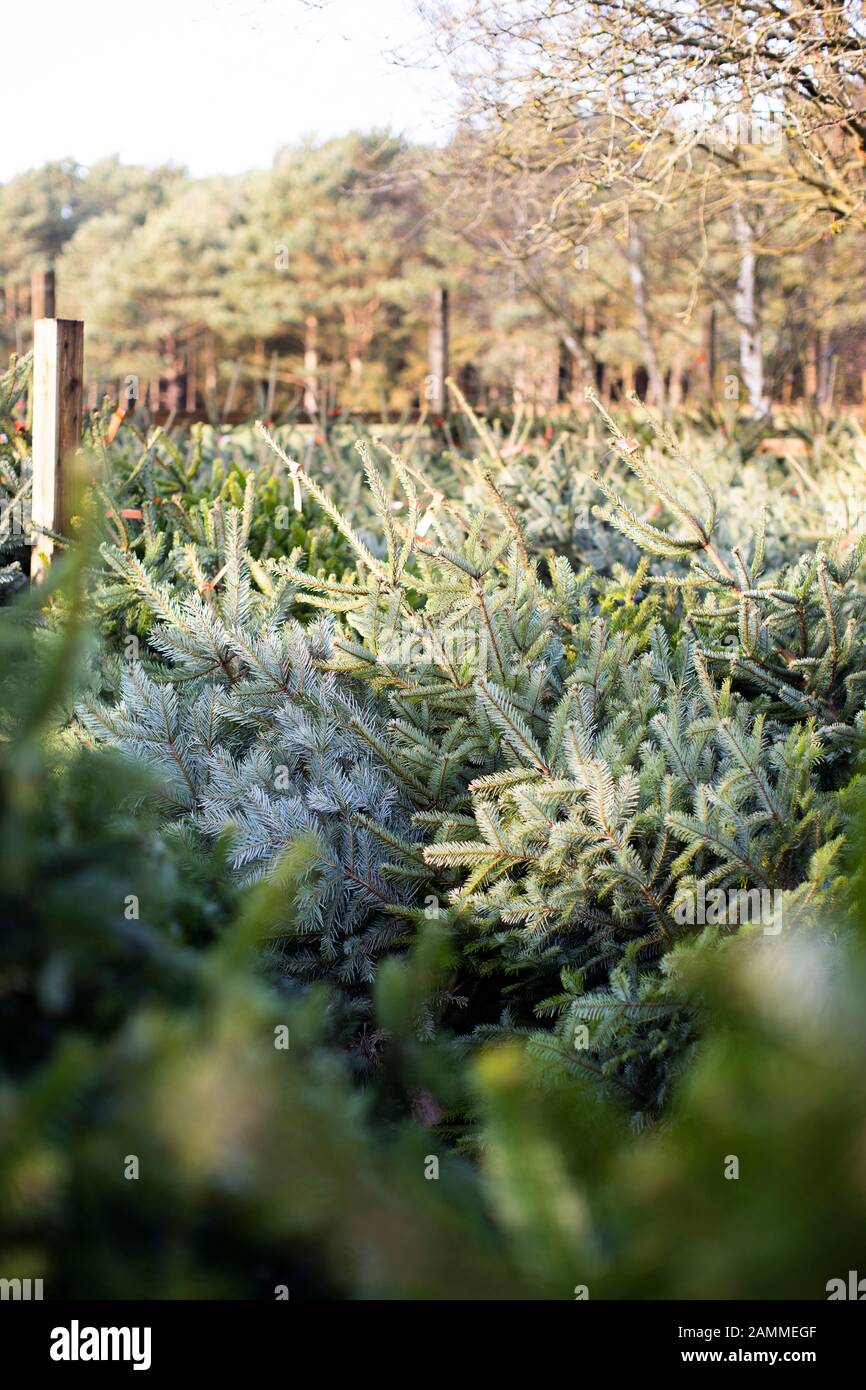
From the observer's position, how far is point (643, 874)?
7.14 ft

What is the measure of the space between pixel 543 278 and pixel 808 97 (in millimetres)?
9969

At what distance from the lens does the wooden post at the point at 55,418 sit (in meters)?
4.12

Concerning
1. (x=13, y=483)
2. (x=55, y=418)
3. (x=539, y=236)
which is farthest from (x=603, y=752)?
(x=539, y=236)

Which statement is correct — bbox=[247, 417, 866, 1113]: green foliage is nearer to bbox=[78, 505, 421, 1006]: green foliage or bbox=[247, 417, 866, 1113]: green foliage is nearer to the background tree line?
bbox=[78, 505, 421, 1006]: green foliage

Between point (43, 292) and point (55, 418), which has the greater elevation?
point (43, 292)

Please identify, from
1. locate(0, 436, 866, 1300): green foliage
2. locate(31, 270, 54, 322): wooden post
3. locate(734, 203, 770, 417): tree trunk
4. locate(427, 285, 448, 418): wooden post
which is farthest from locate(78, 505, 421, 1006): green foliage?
locate(31, 270, 54, 322): wooden post

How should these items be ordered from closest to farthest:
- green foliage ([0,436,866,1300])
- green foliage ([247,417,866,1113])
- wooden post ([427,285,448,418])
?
green foliage ([0,436,866,1300]), green foliage ([247,417,866,1113]), wooden post ([427,285,448,418])

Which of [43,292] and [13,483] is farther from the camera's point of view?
[43,292]

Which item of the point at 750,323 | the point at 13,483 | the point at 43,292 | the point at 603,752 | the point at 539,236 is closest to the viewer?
the point at 603,752

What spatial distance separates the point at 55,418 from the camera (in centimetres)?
416

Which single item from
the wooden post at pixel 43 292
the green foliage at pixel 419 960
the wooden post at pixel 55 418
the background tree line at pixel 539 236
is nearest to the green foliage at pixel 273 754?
the green foliage at pixel 419 960

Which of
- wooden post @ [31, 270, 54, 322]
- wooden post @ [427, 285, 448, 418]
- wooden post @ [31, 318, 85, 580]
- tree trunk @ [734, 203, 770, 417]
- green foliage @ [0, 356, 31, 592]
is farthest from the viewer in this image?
wooden post @ [31, 270, 54, 322]

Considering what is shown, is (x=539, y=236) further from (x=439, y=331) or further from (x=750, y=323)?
(x=750, y=323)

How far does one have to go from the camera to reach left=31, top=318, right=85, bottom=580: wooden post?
4125mm
